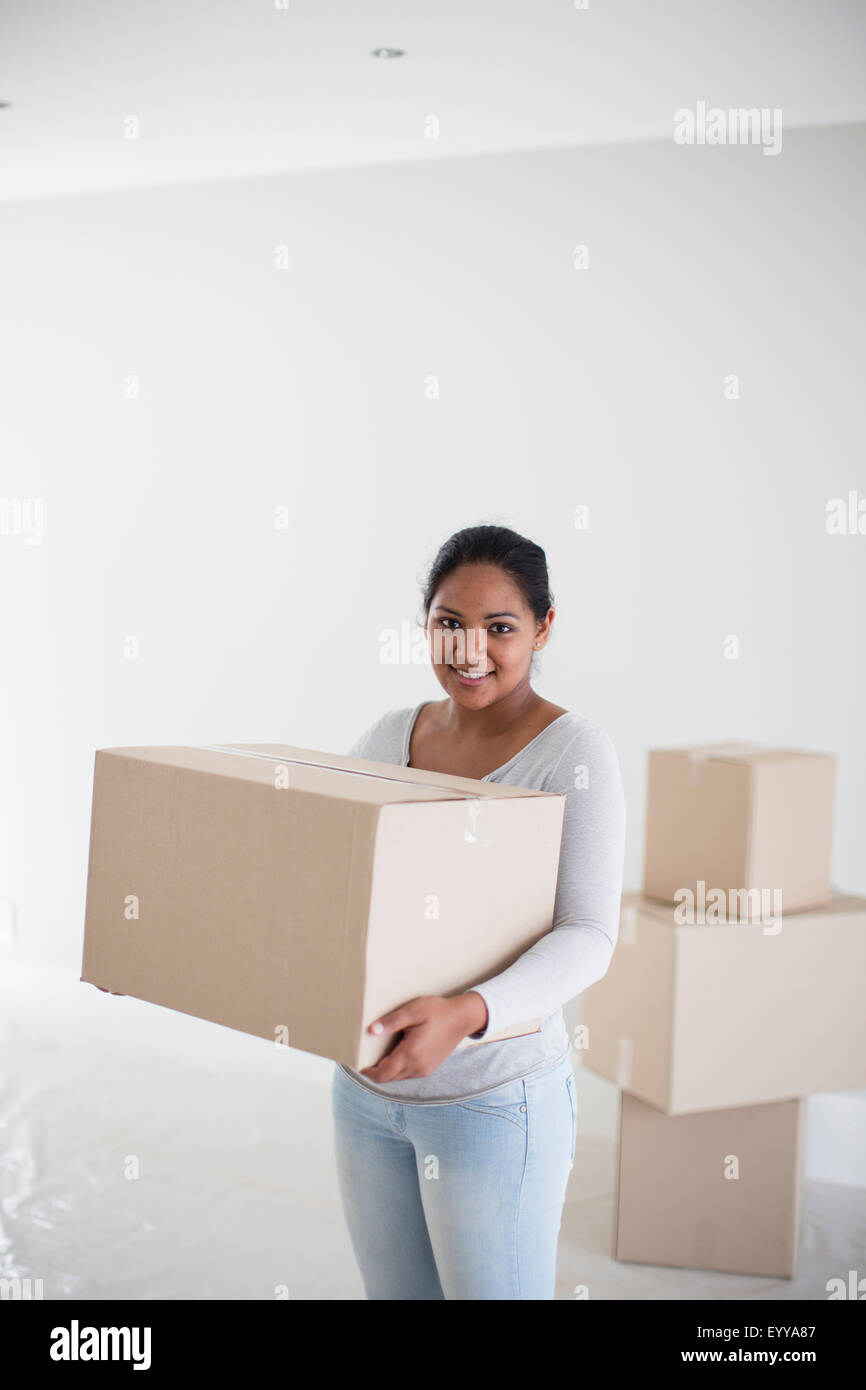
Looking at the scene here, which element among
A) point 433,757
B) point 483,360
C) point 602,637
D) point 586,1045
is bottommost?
point 586,1045

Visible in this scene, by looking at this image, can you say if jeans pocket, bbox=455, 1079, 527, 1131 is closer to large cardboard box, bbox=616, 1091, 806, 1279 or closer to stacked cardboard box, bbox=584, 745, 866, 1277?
stacked cardboard box, bbox=584, 745, 866, 1277

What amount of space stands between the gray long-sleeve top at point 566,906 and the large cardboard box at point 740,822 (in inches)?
38.5

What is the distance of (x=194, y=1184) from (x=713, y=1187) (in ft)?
3.58

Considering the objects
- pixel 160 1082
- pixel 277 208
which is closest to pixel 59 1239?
pixel 160 1082

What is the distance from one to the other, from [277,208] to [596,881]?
2.57 meters

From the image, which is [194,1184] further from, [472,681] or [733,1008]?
[472,681]

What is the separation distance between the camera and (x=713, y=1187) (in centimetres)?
227

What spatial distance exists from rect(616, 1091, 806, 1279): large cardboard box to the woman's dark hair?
1306mm

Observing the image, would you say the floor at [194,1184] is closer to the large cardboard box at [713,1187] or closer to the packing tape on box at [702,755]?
the large cardboard box at [713,1187]

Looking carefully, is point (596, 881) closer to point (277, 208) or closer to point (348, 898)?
point (348, 898)

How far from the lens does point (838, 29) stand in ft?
7.28

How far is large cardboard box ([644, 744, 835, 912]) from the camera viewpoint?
2.16 metres
